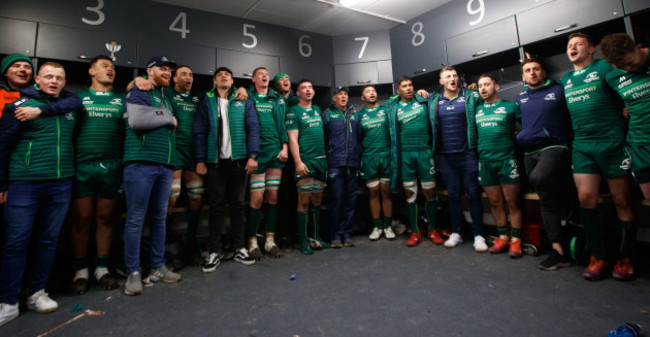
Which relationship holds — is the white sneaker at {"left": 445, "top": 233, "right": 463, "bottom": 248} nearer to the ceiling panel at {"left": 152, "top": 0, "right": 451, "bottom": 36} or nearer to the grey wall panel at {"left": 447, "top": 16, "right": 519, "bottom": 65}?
the grey wall panel at {"left": 447, "top": 16, "right": 519, "bottom": 65}

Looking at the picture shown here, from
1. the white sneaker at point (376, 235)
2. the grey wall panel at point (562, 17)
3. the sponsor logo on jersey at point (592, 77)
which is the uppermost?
the grey wall panel at point (562, 17)

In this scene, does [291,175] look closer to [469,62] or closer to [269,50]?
[269,50]

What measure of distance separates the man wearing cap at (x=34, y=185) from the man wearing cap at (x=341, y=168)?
82.2 inches

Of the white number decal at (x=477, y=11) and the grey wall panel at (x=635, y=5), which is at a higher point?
the white number decal at (x=477, y=11)

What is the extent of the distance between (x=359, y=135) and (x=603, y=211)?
2.19 meters

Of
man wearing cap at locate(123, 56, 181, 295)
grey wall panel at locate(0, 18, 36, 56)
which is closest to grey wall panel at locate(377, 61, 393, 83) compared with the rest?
man wearing cap at locate(123, 56, 181, 295)

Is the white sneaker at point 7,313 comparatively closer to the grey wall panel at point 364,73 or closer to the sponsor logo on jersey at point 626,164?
the sponsor logo on jersey at point 626,164

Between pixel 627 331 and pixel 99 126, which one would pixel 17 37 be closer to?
pixel 99 126

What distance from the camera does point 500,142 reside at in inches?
99.0

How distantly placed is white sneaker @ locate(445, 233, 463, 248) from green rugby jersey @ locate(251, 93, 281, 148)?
1.86 meters

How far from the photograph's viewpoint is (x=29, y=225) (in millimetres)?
1743

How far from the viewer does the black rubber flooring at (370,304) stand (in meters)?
1.40

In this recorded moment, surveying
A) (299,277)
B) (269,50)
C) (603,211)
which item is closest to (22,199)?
(299,277)

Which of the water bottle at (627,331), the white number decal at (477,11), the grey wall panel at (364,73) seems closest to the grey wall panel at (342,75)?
the grey wall panel at (364,73)
